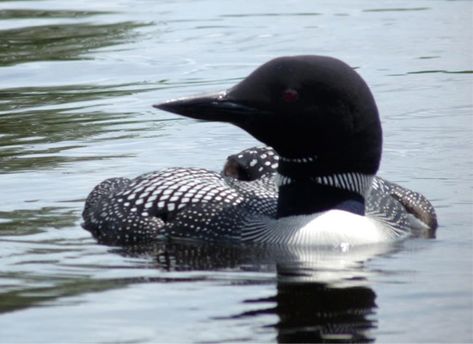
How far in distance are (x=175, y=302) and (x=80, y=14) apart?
919cm

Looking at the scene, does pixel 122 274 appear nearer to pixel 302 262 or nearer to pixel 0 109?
pixel 302 262

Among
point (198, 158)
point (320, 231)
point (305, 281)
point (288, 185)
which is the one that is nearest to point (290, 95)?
point (288, 185)

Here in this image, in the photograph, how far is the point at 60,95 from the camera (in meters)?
11.5

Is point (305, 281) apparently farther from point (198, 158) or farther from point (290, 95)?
point (198, 158)

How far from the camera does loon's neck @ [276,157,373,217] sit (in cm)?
710

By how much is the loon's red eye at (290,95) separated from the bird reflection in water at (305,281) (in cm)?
68

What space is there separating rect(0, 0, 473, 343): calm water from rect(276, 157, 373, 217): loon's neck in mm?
232

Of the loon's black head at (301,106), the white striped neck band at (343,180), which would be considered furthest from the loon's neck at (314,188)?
the loon's black head at (301,106)

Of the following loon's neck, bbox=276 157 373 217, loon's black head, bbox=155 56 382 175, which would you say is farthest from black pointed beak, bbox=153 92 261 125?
loon's neck, bbox=276 157 373 217

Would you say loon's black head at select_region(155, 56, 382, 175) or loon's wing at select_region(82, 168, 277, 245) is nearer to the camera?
loon's black head at select_region(155, 56, 382, 175)

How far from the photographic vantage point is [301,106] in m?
6.94

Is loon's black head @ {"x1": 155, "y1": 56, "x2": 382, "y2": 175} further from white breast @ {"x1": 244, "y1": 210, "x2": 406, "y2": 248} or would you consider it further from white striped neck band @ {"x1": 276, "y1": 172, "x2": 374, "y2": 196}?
white breast @ {"x1": 244, "y1": 210, "x2": 406, "y2": 248}

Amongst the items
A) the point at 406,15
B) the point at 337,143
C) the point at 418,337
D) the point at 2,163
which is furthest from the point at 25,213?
the point at 406,15

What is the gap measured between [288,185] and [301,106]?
41cm
